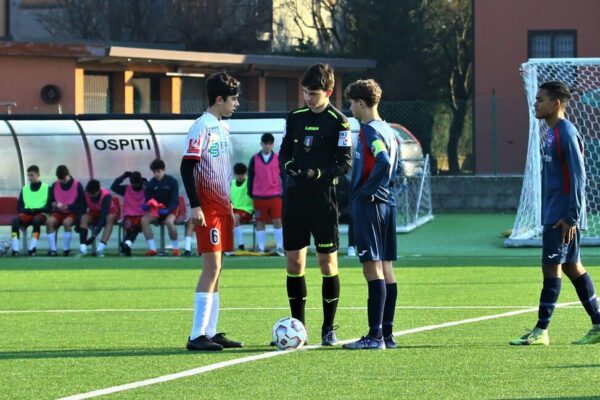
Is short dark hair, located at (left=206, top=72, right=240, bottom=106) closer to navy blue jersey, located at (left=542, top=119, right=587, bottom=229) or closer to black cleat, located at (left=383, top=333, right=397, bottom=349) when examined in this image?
black cleat, located at (left=383, top=333, right=397, bottom=349)

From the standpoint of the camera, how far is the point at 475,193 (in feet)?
108

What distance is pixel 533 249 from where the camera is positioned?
2228 cm

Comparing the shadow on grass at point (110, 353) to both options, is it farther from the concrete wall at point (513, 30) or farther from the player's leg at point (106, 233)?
the concrete wall at point (513, 30)

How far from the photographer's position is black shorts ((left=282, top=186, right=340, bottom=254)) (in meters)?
9.95

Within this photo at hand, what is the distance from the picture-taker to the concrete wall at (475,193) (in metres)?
32.4

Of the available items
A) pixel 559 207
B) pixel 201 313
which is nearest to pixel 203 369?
pixel 201 313

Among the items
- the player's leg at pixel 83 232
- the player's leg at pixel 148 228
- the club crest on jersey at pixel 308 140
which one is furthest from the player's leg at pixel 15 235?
the club crest on jersey at pixel 308 140

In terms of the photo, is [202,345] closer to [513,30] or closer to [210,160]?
[210,160]

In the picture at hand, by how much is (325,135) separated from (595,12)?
101 ft

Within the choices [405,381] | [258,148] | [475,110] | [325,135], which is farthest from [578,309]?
[475,110]

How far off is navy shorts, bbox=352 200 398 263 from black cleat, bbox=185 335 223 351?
1193mm

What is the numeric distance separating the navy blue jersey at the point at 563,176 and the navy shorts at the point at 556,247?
72mm

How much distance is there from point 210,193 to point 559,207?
8.17 feet

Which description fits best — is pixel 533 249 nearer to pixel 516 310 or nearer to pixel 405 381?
pixel 516 310
